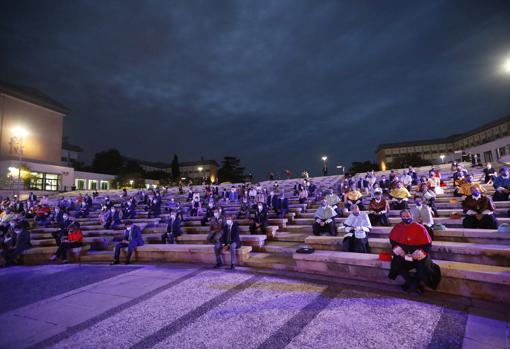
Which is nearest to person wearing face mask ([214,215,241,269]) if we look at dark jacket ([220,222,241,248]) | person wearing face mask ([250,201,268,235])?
dark jacket ([220,222,241,248])

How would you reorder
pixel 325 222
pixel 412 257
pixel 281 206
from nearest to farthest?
1. pixel 412 257
2. pixel 325 222
3. pixel 281 206

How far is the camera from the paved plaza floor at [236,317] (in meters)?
3.74

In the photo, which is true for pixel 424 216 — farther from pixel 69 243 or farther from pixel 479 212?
pixel 69 243

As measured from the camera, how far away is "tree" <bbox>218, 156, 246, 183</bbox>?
79.0m

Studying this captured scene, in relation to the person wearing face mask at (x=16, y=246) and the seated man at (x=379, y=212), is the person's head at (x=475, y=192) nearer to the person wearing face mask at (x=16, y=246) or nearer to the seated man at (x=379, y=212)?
the seated man at (x=379, y=212)

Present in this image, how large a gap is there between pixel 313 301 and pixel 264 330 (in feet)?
4.59

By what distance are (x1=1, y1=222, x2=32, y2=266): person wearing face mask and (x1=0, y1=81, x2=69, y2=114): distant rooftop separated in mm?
54053

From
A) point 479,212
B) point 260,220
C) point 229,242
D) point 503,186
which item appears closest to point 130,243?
point 229,242

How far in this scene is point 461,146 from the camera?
2916 inches

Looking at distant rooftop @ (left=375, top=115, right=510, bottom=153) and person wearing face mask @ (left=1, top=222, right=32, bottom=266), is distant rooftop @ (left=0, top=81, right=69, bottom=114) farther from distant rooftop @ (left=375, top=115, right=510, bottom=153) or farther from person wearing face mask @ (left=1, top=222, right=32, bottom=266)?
distant rooftop @ (left=375, top=115, right=510, bottom=153)

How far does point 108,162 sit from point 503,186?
254 ft

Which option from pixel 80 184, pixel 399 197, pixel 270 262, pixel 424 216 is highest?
pixel 80 184

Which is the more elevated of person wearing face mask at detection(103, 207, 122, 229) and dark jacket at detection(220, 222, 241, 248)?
person wearing face mask at detection(103, 207, 122, 229)

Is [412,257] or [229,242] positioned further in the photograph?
[229,242]
